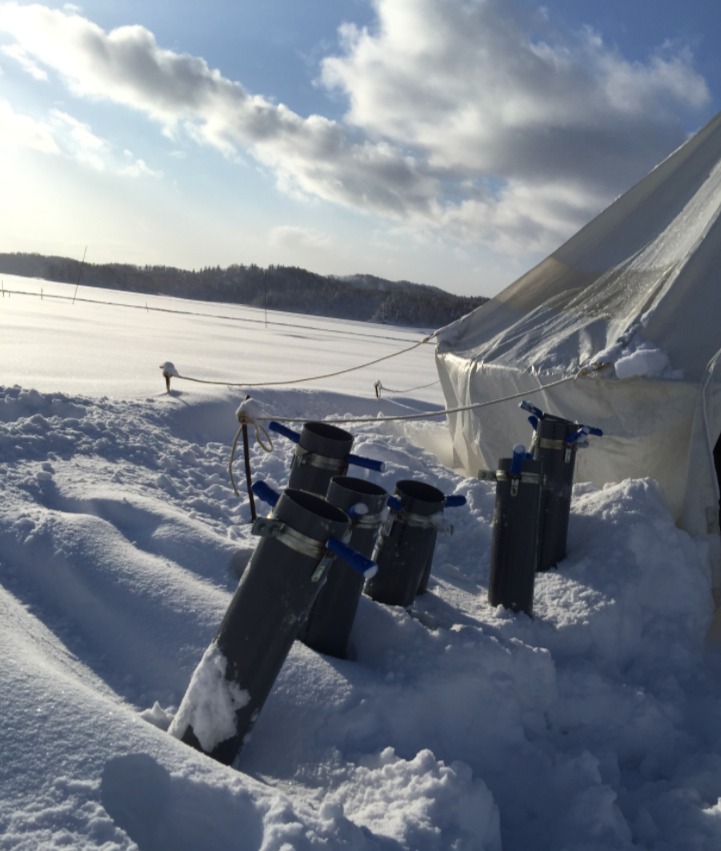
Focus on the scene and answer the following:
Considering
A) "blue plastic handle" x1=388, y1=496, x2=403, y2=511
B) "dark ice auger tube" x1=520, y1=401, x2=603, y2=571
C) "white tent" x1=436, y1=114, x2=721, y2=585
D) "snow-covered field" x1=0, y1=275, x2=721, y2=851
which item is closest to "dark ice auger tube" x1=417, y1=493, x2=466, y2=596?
"snow-covered field" x1=0, y1=275, x2=721, y2=851

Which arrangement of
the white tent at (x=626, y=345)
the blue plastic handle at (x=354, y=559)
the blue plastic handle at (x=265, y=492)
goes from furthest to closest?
the white tent at (x=626, y=345)
the blue plastic handle at (x=265, y=492)
the blue plastic handle at (x=354, y=559)

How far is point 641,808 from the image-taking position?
2.57m

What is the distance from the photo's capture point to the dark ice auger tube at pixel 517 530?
3607 mm

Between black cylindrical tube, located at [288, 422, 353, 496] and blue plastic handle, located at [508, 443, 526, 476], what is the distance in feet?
2.68

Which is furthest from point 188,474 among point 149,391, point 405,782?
point 405,782

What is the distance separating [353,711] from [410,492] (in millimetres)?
1155

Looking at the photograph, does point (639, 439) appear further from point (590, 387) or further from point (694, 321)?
point (694, 321)

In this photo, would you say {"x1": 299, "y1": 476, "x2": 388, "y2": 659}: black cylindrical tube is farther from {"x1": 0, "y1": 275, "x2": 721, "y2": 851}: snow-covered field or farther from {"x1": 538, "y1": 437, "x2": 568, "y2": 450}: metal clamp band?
{"x1": 538, "y1": 437, "x2": 568, "y2": 450}: metal clamp band

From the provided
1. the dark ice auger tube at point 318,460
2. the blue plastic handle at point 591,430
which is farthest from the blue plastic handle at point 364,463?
the blue plastic handle at point 591,430

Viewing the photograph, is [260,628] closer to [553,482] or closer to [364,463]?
[364,463]

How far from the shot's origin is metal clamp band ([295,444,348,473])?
11.8 ft

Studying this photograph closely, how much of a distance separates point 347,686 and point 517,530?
1.36m

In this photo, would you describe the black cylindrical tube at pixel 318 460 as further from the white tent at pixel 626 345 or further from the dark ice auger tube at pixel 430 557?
the white tent at pixel 626 345

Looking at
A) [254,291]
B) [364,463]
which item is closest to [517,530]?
[364,463]
